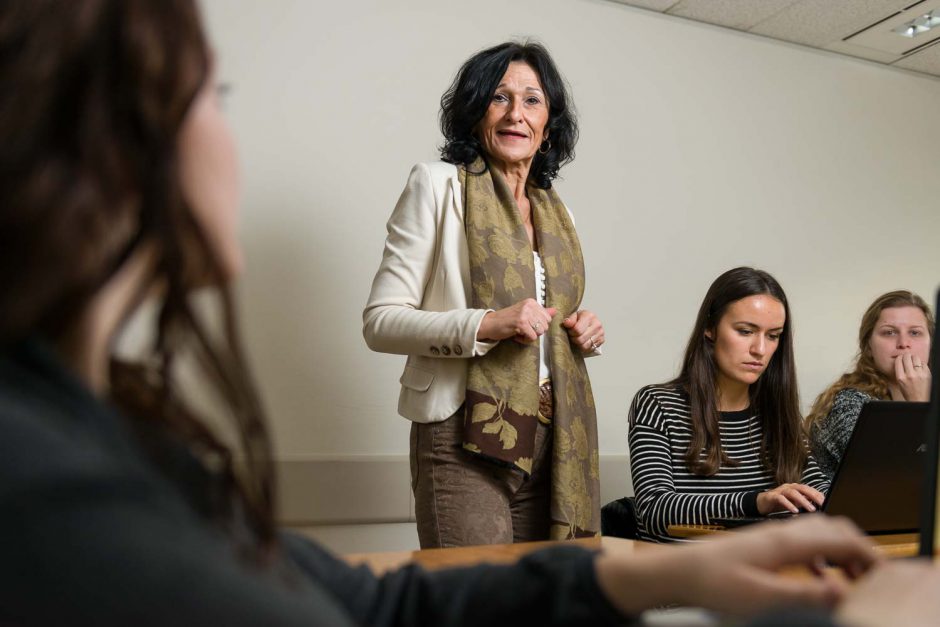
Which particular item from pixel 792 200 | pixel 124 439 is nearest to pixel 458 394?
pixel 124 439

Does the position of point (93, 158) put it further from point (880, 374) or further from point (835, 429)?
point (880, 374)

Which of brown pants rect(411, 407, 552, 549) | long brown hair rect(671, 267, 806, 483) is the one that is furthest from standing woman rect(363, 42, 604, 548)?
long brown hair rect(671, 267, 806, 483)

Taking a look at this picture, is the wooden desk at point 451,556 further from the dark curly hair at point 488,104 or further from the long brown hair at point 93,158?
the dark curly hair at point 488,104

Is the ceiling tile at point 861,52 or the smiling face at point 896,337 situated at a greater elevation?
the ceiling tile at point 861,52

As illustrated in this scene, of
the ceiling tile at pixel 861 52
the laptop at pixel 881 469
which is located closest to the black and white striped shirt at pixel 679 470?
the laptop at pixel 881 469

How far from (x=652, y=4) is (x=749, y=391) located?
172 centimetres

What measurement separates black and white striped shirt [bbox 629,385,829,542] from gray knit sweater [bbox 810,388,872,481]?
28cm

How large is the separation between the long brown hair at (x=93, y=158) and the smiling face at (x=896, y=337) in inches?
110

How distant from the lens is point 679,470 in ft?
7.38

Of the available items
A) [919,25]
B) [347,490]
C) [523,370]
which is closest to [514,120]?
Answer: [523,370]

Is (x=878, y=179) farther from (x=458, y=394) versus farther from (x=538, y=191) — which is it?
(x=458, y=394)

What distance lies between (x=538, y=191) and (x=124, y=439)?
5.69 feet

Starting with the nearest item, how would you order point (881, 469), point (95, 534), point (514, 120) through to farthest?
point (95, 534) → point (881, 469) → point (514, 120)

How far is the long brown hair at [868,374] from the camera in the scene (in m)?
2.83
